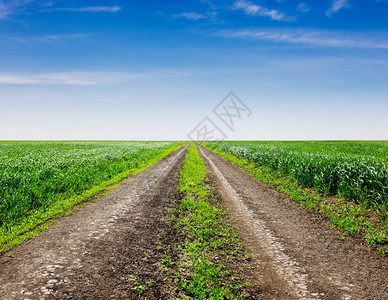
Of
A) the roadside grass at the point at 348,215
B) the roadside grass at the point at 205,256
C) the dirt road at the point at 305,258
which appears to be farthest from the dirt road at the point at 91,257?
the roadside grass at the point at 348,215

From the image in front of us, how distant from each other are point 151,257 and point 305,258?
3689 millimetres

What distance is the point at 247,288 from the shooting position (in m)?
4.54

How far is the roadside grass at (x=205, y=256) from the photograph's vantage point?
14.6ft

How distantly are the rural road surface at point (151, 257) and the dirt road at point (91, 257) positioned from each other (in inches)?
0.7

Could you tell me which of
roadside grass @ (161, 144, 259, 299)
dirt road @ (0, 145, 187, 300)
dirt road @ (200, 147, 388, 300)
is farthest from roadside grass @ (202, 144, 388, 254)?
dirt road @ (0, 145, 187, 300)

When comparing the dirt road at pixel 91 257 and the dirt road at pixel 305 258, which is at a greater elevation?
the dirt road at pixel 91 257

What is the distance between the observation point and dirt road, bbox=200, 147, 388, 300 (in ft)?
14.7

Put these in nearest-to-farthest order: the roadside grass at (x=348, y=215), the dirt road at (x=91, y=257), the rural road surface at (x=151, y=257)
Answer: the dirt road at (x=91, y=257)
the rural road surface at (x=151, y=257)
the roadside grass at (x=348, y=215)

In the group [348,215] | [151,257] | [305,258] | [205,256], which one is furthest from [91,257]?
[348,215]

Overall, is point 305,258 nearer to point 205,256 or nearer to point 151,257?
point 205,256

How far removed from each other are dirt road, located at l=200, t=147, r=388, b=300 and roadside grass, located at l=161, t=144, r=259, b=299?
42cm

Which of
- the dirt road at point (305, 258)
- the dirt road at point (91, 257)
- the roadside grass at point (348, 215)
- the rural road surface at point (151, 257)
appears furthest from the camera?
the roadside grass at point (348, 215)

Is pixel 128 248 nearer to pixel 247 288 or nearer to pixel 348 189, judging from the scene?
pixel 247 288

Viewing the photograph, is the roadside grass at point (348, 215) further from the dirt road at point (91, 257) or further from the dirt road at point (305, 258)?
the dirt road at point (91, 257)
